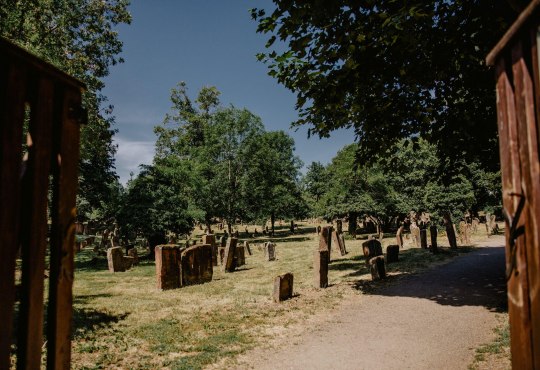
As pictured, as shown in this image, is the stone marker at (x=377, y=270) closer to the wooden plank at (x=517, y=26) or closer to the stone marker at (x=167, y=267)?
the stone marker at (x=167, y=267)

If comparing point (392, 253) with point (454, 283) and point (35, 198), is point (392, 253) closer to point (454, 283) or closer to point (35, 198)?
point (454, 283)

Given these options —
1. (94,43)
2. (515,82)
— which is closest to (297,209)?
(94,43)

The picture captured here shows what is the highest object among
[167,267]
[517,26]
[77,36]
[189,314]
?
[77,36]

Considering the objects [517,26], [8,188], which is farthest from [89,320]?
[517,26]

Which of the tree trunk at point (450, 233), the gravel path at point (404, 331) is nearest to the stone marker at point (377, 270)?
the gravel path at point (404, 331)

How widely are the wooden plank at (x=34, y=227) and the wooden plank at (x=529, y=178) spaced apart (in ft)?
10.2

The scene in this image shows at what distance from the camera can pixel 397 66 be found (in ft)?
27.7

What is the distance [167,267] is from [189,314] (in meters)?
3.77

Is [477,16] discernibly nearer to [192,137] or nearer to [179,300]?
[179,300]

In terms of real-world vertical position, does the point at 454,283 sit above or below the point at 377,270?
below

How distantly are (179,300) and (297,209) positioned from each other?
123ft

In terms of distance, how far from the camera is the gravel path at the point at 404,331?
5.79 metres

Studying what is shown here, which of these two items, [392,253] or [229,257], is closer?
[229,257]

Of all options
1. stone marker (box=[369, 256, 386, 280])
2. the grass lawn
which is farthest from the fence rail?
stone marker (box=[369, 256, 386, 280])
